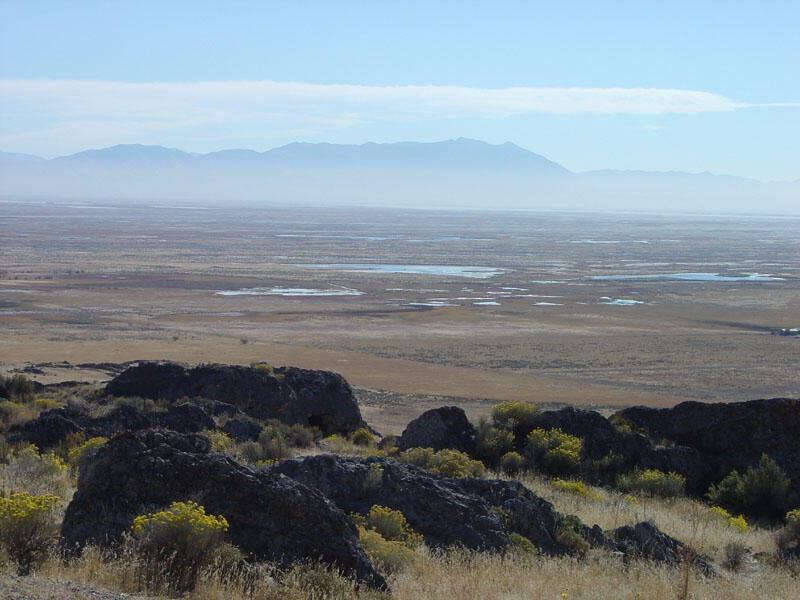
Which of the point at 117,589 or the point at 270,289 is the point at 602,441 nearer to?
the point at 117,589

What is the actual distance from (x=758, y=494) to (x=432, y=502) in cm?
623

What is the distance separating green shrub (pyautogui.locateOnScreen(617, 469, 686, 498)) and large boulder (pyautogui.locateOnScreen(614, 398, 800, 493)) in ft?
3.10

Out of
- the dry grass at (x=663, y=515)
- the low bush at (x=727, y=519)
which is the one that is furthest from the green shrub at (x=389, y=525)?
the low bush at (x=727, y=519)

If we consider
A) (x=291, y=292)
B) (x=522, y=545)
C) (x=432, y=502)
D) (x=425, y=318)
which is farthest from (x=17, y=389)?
(x=291, y=292)

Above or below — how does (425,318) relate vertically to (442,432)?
below

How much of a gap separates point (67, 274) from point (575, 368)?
52.7 m

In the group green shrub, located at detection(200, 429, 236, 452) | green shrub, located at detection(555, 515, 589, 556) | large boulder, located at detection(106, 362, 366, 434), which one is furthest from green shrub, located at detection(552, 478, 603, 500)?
large boulder, located at detection(106, 362, 366, 434)

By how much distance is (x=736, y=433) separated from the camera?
14359 millimetres

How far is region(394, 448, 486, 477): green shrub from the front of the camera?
467 inches

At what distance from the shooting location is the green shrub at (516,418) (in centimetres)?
1509

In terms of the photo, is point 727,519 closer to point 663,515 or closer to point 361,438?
point 663,515

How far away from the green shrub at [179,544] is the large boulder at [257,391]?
11.7 m

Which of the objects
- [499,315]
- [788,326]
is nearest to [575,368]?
[499,315]

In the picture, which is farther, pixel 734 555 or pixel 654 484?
pixel 654 484
